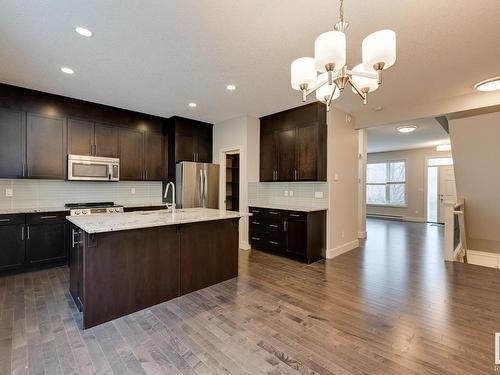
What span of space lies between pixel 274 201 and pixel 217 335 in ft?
11.8

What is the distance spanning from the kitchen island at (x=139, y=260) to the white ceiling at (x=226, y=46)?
184cm

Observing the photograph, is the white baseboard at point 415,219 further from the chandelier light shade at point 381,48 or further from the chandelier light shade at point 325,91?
the chandelier light shade at point 381,48

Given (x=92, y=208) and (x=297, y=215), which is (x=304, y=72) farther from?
(x=92, y=208)

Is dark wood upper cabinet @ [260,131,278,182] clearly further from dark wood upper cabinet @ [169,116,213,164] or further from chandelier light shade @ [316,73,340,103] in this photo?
chandelier light shade @ [316,73,340,103]

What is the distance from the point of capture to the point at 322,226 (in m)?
4.51

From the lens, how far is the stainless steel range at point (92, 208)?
13.0 ft

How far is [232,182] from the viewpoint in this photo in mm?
6125

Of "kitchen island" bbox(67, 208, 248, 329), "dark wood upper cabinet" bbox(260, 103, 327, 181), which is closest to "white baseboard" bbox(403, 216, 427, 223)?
"dark wood upper cabinet" bbox(260, 103, 327, 181)

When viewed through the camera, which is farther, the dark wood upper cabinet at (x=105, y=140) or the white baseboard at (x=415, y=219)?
the white baseboard at (x=415, y=219)

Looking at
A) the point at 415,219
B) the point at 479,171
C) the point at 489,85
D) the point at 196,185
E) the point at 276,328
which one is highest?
the point at 489,85

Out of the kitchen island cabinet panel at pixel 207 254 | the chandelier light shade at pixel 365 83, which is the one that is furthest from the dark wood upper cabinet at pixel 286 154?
the chandelier light shade at pixel 365 83

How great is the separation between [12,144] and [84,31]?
2.57 meters

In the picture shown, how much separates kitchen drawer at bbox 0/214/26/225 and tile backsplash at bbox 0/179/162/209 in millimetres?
665

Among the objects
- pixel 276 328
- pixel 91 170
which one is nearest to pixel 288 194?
pixel 276 328
